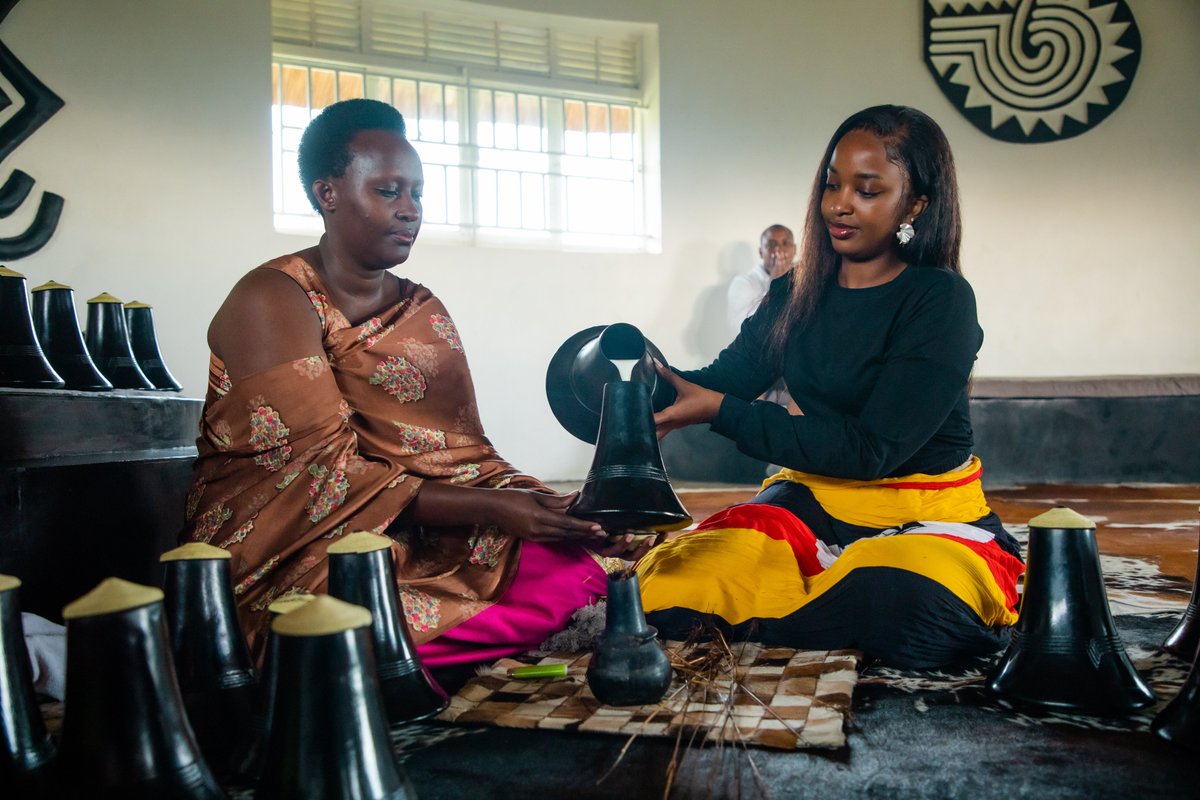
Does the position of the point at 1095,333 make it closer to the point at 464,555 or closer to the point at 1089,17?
the point at 1089,17

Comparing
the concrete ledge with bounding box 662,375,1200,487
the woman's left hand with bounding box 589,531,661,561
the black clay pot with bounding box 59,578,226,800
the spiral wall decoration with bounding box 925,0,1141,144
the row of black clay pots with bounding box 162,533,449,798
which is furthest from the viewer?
the spiral wall decoration with bounding box 925,0,1141,144

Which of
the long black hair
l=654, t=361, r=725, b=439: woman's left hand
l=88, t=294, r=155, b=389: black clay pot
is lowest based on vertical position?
l=654, t=361, r=725, b=439: woman's left hand

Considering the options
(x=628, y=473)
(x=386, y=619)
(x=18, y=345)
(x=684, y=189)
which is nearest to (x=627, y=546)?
(x=628, y=473)

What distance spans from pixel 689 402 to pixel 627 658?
1.74ft

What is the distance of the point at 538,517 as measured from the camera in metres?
1.75

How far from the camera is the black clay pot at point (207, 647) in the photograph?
1.28 m

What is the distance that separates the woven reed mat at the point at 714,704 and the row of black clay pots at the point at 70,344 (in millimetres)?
1263

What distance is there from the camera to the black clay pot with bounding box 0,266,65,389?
2086 millimetres

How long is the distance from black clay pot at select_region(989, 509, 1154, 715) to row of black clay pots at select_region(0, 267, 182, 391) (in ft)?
A: 6.65

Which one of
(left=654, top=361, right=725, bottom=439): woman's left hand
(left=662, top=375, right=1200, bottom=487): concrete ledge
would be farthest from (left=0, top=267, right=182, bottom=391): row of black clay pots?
(left=662, top=375, right=1200, bottom=487): concrete ledge

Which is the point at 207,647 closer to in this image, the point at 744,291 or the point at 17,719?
the point at 17,719

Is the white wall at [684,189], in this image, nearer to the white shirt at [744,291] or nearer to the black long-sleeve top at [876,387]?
the white shirt at [744,291]

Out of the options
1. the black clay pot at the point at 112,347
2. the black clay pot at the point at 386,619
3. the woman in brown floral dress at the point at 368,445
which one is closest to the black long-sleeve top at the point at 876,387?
the woman in brown floral dress at the point at 368,445

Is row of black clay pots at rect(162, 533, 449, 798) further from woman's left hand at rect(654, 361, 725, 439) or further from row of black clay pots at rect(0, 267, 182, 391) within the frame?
row of black clay pots at rect(0, 267, 182, 391)
